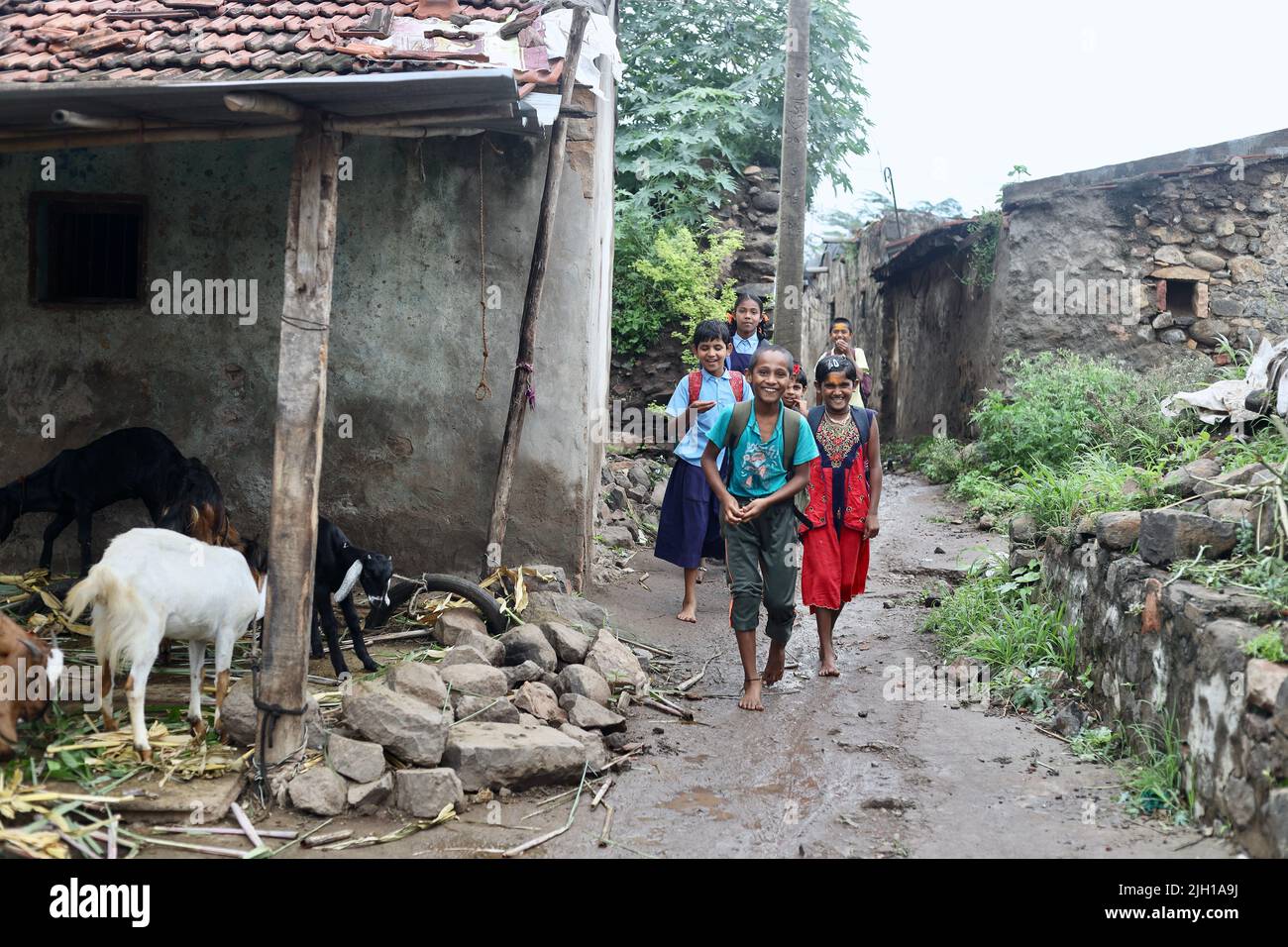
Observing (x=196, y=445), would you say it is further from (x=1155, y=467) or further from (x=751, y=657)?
(x=1155, y=467)

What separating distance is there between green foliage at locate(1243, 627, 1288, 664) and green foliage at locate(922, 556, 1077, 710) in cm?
187

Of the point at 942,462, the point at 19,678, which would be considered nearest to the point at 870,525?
the point at 19,678

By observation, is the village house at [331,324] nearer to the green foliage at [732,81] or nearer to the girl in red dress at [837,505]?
the girl in red dress at [837,505]

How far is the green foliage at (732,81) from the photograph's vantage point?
542 inches

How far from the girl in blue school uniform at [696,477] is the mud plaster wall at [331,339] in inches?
52.0

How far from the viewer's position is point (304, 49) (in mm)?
4836

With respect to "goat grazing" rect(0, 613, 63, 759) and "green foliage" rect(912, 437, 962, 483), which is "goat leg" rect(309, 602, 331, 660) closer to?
"goat grazing" rect(0, 613, 63, 759)

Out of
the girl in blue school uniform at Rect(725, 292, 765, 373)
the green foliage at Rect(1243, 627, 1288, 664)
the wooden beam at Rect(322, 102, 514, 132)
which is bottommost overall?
the green foliage at Rect(1243, 627, 1288, 664)

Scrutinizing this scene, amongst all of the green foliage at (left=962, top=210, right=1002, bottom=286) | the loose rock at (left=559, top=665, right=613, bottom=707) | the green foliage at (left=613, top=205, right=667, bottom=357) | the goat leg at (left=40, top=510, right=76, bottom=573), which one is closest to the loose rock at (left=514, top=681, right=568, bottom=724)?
the loose rock at (left=559, top=665, right=613, bottom=707)

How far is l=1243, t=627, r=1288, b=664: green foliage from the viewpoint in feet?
12.0

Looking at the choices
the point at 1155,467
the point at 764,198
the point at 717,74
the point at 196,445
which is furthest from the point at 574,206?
the point at 717,74

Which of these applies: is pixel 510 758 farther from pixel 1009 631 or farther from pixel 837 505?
pixel 1009 631

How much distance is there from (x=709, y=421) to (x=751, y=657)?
2.34 metres

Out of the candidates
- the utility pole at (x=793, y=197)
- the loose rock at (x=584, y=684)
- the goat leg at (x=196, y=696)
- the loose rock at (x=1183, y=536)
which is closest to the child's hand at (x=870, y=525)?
the loose rock at (x=1183, y=536)
